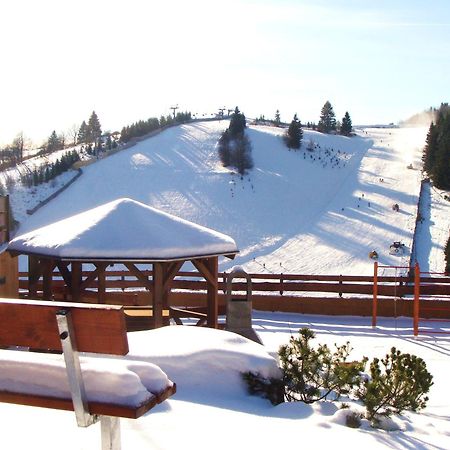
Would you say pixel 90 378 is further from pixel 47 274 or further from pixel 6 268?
pixel 47 274

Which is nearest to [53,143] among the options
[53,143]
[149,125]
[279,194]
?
[53,143]

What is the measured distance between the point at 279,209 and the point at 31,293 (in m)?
30.2

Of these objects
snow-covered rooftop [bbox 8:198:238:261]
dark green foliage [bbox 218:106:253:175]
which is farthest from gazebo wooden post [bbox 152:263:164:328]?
dark green foliage [bbox 218:106:253:175]

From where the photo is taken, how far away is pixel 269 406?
20.0 feet

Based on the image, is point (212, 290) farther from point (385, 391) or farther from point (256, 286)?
point (385, 391)

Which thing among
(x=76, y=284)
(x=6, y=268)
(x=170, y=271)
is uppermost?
(x=6, y=268)

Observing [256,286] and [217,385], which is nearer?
[217,385]

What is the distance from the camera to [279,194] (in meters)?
43.2

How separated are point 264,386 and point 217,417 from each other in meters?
1.23

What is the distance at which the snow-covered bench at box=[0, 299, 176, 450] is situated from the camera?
3.01 m

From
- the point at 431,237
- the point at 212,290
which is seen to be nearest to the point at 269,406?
the point at 212,290

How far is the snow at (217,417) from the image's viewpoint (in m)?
4.40

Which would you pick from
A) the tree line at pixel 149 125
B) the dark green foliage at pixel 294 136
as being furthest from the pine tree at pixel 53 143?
→ the dark green foliage at pixel 294 136

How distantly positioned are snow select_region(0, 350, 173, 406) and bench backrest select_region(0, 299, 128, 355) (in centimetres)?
11
